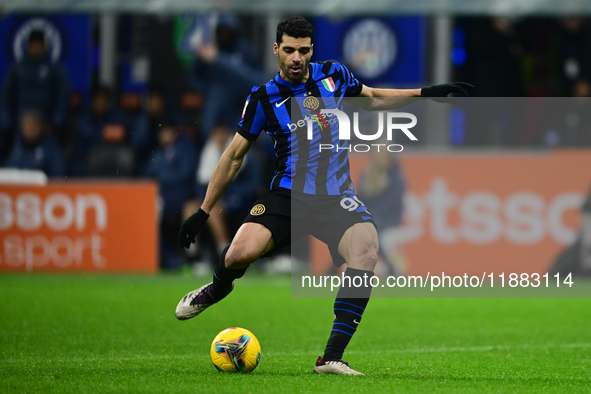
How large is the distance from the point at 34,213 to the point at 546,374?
835 centimetres

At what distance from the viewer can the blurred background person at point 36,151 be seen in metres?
13.4

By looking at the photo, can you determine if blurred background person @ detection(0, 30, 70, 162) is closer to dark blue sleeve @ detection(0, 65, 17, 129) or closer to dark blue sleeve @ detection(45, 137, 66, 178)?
dark blue sleeve @ detection(0, 65, 17, 129)

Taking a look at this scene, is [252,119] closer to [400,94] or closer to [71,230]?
[400,94]

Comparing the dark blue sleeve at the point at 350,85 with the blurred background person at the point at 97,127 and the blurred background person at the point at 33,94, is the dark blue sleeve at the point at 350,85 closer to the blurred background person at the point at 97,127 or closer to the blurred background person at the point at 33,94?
the blurred background person at the point at 97,127

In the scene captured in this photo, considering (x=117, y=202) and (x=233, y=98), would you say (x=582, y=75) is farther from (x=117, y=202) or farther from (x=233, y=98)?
(x=117, y=202)

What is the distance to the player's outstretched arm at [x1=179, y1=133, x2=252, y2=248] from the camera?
5637mm

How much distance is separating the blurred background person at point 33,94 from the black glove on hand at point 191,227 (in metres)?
8.79

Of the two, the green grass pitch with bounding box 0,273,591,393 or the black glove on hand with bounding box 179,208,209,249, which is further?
the black glove on hand with bounding box 179,208,209,249

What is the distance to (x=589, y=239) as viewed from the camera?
11.5 metres

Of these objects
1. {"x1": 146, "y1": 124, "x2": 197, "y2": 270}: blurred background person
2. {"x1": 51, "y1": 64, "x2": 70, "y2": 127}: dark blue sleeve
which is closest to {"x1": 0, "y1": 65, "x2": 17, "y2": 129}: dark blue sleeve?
{"x1": 51, "y1": 64, "x2": 70, "y2": 127}: dark blue sleeve

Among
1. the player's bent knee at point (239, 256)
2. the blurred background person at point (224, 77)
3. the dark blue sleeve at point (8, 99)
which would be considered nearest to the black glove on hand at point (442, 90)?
the player's bent knee at point (239, 256)

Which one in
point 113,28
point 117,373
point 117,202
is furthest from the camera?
point 113,28

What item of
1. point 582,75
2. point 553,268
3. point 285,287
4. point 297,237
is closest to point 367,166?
point 285,287

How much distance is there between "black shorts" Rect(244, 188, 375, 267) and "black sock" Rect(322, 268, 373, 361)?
0.96 ft
